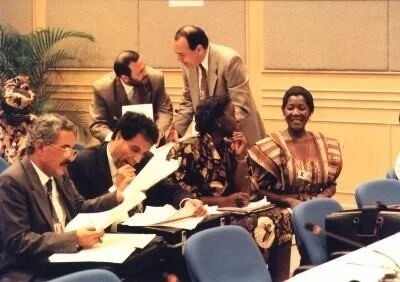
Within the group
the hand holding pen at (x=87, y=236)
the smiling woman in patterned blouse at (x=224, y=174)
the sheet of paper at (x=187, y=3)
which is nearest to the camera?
the hand holding pen at (x=87, y=236)

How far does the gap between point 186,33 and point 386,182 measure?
6.26 feet

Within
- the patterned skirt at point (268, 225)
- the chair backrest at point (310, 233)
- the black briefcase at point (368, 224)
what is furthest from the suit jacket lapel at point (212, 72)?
the black briefcase at point (368, 224)

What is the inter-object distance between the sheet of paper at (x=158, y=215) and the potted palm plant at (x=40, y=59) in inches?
173

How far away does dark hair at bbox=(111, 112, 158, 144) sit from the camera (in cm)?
482

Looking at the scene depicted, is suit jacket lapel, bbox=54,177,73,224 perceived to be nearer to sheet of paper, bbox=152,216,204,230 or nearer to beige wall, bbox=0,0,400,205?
sheet of paper, bbox=152,216,204,230

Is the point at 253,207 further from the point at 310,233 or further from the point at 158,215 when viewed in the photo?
the point at 158,215

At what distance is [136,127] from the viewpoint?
4.81m

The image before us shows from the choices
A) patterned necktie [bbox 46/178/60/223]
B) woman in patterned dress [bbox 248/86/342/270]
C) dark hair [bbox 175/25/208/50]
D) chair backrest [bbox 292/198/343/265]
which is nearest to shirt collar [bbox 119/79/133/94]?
dark hair [bbox 175/25/208/50]

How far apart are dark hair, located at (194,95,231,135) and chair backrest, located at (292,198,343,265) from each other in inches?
42.9

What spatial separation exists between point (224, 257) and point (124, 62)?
2.90 metres

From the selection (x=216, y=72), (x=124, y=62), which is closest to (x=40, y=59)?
(x=124, y=62)

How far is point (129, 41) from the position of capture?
9.20 metres

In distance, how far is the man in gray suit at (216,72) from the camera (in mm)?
6562

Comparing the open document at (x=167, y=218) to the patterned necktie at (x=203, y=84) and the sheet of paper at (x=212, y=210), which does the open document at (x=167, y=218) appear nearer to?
the sheet of paper at (x=212, y=210)
